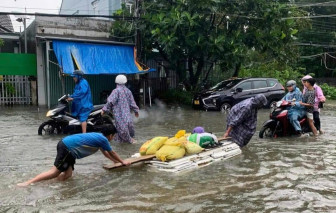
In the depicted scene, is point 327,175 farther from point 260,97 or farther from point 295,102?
point 295,102

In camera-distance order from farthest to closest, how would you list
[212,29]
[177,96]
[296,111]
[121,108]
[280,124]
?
[177,96], [212,29], [280,124], [296,111], [121,108]

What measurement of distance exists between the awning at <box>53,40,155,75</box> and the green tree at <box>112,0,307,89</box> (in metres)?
1.16

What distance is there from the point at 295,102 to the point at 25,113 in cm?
1070

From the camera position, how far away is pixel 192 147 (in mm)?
6684

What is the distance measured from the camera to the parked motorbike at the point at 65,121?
9664 mm

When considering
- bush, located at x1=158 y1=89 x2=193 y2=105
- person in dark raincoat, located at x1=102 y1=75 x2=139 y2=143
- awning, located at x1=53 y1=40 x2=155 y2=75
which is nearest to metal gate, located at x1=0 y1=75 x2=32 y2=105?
awning, located at x1=53 y1=40 x2=155 y2=75

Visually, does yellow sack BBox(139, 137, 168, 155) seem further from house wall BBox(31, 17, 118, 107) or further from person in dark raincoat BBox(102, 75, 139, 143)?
house wall BBox(31, 17, 118, 107)

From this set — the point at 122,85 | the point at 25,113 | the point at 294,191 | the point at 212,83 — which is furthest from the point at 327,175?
the point at 212,83

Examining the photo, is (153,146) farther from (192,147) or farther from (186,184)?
(186,184)

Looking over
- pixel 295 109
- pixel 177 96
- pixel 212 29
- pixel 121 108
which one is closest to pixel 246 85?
pixel 212 29

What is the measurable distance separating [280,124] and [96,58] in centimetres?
1002

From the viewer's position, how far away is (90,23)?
759 inches

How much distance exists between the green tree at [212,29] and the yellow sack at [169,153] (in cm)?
1062

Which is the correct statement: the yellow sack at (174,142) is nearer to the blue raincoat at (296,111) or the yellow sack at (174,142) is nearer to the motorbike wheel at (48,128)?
the blue raincoat at (296,111)
